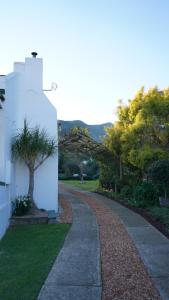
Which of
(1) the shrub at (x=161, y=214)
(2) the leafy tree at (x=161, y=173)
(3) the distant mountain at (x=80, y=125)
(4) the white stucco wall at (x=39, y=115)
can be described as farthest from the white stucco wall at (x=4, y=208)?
(3) the distant mountain at (x=80, y=125)

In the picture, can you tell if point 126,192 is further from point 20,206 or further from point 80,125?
point 80,125

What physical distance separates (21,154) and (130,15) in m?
5.66

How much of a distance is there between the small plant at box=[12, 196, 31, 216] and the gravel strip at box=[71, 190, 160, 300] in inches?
129

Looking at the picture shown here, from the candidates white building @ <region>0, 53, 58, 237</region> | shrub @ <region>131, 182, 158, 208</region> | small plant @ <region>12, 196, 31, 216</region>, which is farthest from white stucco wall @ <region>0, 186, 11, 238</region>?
shrub @ <region>131, 182, 158, 208</region>

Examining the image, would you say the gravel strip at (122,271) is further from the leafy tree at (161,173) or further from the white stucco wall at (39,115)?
the leafy tree at (161,173)

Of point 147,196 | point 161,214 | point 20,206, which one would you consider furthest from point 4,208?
point 147,196

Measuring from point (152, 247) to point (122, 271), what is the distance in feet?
6.88

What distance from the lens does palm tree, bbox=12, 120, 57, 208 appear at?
45.9 ft

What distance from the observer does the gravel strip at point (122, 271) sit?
596cm

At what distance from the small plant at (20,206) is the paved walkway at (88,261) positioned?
1.80 meters

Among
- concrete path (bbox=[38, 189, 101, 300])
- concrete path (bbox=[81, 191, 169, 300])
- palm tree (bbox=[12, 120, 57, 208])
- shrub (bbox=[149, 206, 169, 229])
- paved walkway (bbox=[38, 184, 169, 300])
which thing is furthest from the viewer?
palm tree (bbox=[12, 120, 57, 208])

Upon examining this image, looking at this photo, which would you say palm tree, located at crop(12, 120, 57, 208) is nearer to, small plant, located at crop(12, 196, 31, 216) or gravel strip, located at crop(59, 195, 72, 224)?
small plant, located at crop(12, 196, 31, 216)

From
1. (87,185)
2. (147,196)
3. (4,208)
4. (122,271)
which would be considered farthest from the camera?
(87,185)

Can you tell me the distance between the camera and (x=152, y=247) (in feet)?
30.0
